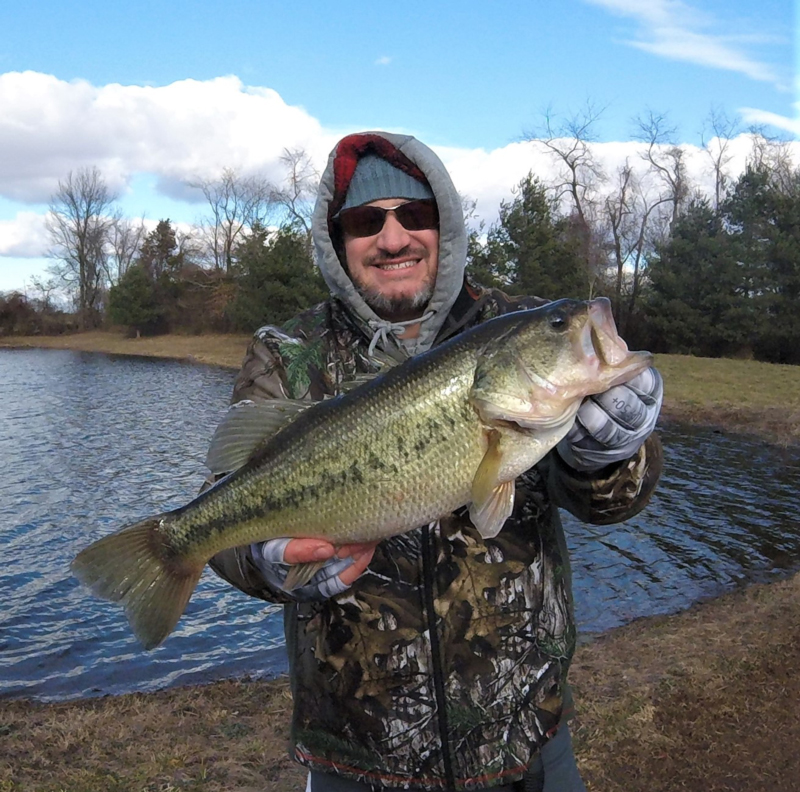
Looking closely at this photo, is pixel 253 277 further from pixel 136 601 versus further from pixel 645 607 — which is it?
pixel 136 601

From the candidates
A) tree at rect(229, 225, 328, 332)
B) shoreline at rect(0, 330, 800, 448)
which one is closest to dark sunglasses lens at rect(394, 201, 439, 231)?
shoreline at rect(0, 330, 800, 448)

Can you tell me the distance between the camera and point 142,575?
8.52ft

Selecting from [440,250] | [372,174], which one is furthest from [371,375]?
[372,174]

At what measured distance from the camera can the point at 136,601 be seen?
8.46 ft

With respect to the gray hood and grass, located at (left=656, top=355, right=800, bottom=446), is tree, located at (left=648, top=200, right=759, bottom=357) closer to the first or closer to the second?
grass, located at (left=656, top=355, right=800, bottom=446)

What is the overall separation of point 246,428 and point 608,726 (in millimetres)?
4001

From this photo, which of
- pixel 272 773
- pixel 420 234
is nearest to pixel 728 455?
pixel 272 773

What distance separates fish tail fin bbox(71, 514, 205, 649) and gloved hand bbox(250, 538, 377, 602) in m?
0.34

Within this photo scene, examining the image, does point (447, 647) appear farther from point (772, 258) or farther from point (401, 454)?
point (772, 258)

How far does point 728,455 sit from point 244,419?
54.4ft

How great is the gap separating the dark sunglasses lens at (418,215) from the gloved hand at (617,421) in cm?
113

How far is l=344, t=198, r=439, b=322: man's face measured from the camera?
2982 mm

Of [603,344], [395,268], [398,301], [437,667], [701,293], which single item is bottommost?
[437,667]

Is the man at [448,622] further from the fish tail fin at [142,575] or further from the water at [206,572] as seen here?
the water at [206,572]
